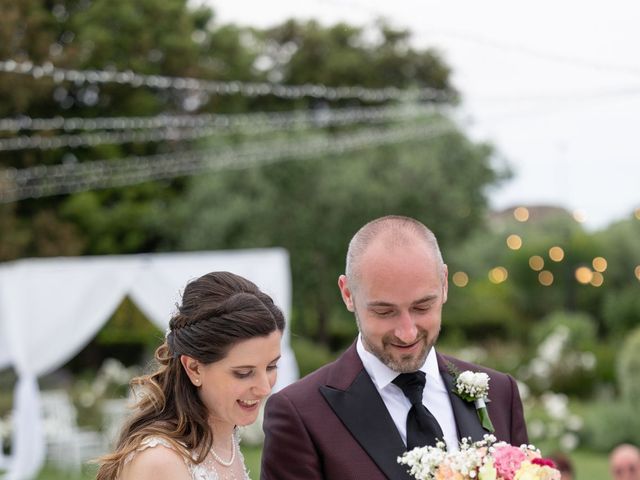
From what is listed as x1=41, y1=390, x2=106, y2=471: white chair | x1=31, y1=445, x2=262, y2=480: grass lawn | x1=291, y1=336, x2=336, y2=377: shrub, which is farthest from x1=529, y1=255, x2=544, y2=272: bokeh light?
x1=41, y1=390, x2=106, y2=471: white chair

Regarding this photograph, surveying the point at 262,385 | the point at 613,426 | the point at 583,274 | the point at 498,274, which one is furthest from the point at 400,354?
the point at 498,274

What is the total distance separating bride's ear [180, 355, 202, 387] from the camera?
10.5ft

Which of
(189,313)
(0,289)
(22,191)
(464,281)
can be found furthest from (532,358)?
(189,313)

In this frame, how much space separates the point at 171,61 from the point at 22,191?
464 centimetres

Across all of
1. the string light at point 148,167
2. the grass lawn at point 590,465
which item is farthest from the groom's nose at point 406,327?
the string light at point 148,167

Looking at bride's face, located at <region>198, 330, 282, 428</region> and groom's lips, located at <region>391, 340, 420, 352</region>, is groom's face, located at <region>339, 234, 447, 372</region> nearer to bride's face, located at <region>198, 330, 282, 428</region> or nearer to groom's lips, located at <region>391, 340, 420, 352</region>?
groom's lips, located at <region>391, 340, 420, 352</region>

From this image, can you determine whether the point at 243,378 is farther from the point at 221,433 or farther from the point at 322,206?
the point at 322,206

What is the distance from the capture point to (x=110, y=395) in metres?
16.6

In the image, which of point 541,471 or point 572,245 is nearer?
point 541,471

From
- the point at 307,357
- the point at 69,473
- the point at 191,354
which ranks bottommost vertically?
the point at 69,473

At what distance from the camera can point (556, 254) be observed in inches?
1039

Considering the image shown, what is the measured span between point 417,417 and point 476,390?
0.19 m

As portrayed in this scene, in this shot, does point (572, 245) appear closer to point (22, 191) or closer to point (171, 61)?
point (171, 61)

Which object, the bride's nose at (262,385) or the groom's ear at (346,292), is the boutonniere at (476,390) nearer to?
the groom's ear at (346,292)
